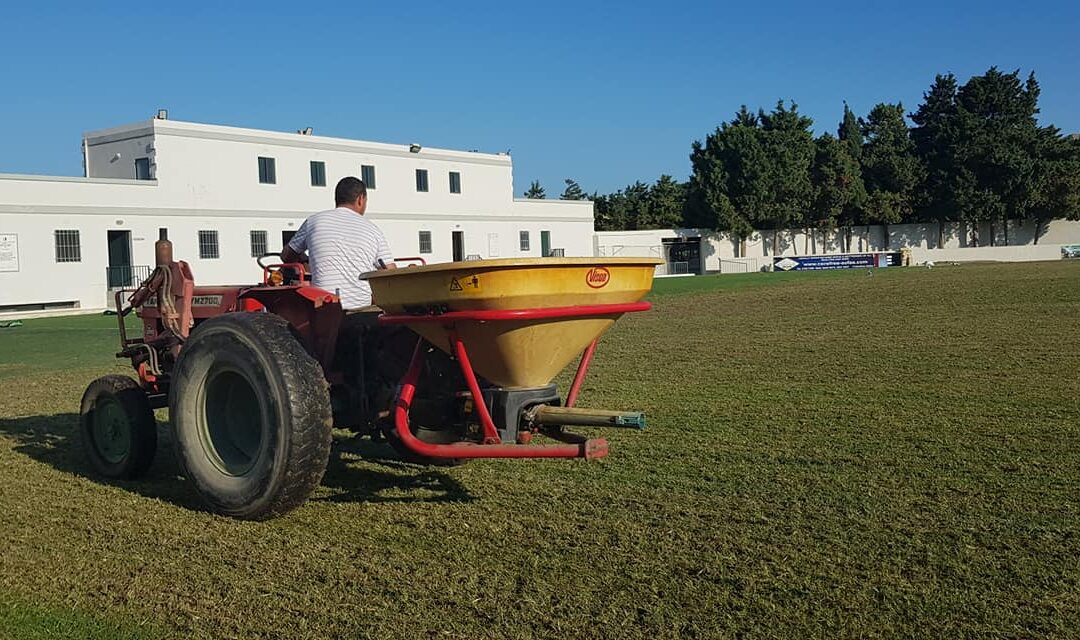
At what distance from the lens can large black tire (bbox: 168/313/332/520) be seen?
500 centimetres

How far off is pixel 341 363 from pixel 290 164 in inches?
1692

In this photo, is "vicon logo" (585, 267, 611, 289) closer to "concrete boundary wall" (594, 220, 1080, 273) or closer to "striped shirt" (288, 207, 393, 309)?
"striped shirt" (288, 207, 393, 309)

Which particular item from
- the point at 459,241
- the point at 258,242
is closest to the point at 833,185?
the point at 459,241

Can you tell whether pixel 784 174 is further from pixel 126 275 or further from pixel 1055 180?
pixel 126 275


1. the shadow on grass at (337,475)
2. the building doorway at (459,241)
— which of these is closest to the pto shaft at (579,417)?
the shadow on grass at (337,475)

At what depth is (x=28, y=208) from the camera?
3716cm

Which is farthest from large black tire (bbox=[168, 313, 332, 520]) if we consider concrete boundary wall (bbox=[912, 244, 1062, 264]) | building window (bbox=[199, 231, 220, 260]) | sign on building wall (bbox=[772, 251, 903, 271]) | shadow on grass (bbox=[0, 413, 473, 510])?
concrete boundary wall (bbox=[912, 244, 1062, 264])

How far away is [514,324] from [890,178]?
72201 millimetres

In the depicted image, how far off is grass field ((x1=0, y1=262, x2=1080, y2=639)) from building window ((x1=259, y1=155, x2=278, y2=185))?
37.9 meters

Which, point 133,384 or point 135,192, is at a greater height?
point 135,192

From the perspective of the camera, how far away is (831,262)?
58.9 m

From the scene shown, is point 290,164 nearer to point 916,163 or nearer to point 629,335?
point 629,335

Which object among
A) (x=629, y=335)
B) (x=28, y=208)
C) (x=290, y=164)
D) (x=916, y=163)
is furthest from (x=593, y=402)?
(x=916, y=163)

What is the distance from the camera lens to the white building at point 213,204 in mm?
37766
